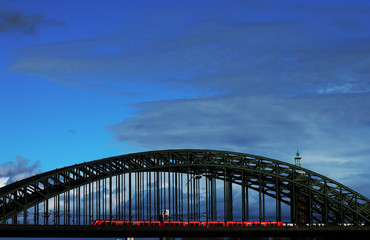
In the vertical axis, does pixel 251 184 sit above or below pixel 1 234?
above

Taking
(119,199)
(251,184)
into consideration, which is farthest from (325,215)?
(119,199)

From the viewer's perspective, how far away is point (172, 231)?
113m

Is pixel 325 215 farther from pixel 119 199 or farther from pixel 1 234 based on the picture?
pixel 1 234

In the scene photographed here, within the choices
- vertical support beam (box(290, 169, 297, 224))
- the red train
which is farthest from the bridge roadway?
vertical support beam (box(290, 169, 297, 224))

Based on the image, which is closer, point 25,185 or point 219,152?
point 25,185

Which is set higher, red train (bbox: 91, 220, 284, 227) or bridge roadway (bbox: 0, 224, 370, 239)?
red train (bbox: 91, 220, 284, 227)

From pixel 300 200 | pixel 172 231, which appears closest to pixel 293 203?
pixel 300 200

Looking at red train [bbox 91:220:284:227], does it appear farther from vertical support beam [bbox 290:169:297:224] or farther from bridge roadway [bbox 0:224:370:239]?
vertical support beam [bbox 290:169:297:224]

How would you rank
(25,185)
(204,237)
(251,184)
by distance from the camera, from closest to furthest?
(25,185)
(204,237)
(251,184)

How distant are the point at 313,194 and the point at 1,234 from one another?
53729 mm

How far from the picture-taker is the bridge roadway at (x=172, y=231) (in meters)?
110

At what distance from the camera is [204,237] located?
119500 mm

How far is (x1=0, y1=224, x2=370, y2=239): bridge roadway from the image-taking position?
109938 mm

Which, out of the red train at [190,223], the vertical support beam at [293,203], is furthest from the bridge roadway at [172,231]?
the vertical support beam at [293,203]
